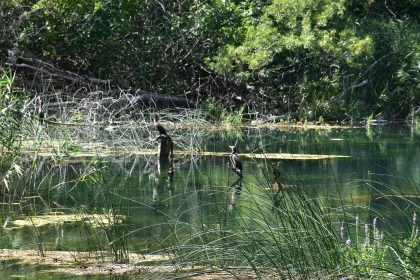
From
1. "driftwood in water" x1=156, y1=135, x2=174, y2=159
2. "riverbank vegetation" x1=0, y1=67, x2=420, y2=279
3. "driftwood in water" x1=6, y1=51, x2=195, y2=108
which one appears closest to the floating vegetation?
"riverbank vegetation" x1=0, y1=67, x2=420, y2=279

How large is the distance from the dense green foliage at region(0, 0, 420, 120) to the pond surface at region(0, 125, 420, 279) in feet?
8.71

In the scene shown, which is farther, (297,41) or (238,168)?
(297,41)

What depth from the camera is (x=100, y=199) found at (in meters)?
9.90

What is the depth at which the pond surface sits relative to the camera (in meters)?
7.19

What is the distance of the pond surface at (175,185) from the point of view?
719 cm

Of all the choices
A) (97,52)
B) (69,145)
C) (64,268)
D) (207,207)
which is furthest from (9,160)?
(97,52)

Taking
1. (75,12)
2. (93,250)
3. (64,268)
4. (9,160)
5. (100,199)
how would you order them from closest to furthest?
(64,268)
(93,250)
(9,160)
(100,199)
(75,12)

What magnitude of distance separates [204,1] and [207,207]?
14.9m

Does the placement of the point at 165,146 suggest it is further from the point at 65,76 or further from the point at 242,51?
the point at 242,51

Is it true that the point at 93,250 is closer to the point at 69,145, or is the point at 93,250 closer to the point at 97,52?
the point at 69,145

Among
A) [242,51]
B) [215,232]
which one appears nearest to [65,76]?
[242,51]

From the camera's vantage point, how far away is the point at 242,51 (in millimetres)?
22109

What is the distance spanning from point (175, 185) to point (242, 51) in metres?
11.1

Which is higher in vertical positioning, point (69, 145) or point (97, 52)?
point (97, 52)
